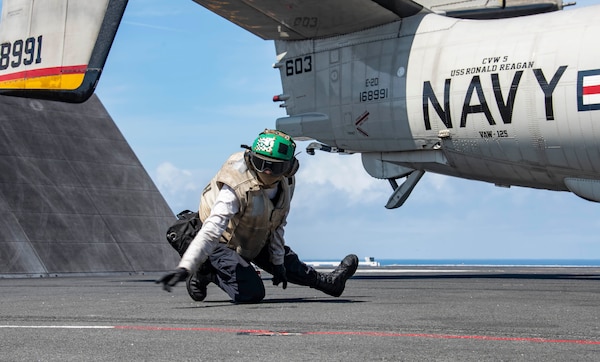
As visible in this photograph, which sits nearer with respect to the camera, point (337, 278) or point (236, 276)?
point (236, 276)

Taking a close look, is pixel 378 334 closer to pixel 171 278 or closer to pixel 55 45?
pixel 171 278

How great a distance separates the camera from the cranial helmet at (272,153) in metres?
8.21

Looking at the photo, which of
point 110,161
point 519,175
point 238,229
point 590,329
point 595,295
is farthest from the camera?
point 110,161

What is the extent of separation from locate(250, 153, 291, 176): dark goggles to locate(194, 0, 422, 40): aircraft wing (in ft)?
39.0

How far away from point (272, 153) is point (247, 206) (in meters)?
0.70

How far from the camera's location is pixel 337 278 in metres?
9.48

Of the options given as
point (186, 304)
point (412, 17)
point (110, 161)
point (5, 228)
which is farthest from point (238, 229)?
point (110, 161)

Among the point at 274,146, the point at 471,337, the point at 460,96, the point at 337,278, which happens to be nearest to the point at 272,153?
the point at 274,146

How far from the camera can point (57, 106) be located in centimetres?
2589

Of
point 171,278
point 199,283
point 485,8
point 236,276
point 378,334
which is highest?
point 485,8

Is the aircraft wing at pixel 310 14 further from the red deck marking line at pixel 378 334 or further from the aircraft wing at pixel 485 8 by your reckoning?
the red deck marking line at pixel 378 334

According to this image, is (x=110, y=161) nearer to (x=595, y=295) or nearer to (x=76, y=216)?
(x=76, y=216)

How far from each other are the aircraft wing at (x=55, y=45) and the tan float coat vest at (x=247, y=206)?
1050cm

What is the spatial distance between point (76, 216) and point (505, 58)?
11.9 metres
